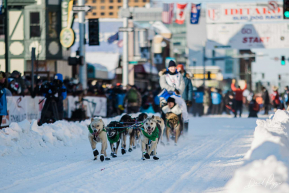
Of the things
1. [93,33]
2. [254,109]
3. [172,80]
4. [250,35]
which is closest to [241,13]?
[250,35]

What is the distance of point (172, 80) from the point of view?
1165 cm

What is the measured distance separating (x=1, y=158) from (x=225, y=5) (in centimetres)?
3048

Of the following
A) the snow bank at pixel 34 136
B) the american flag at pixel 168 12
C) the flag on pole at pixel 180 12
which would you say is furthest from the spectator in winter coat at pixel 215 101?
the snow bank at pixel 34 136

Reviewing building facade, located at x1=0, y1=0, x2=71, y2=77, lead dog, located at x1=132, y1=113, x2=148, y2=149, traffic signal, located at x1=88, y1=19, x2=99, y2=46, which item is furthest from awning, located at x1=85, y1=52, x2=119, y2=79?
lead dog, located at x1=132, y1=113, x2=148, y2=149

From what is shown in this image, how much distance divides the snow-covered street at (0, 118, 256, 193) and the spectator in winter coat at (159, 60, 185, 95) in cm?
146

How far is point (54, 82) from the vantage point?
14.9 m

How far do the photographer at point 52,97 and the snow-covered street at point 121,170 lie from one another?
4.17 m

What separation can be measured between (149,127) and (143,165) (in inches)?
29.4

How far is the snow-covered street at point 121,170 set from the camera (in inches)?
232

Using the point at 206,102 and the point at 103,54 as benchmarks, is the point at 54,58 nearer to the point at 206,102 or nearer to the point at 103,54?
the point at 206,102

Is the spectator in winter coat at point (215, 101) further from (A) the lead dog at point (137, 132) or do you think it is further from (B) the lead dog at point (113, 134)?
(B) the lead dog at point (113, 134)

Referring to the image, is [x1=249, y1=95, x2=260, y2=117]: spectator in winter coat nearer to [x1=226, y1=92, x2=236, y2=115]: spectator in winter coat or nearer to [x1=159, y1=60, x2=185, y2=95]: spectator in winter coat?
[x1=226, y1=92, x2=236, y2=115]: spectator in winter coat

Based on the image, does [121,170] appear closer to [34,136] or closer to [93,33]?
[34,136]

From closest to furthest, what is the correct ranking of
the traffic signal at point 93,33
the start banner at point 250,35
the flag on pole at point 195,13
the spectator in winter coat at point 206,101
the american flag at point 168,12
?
1. the traffic signal at point 93,33
2. the spectator in winter coat at point 206,101
3. the american flag at point 168,12
4. the flag on pole at point 195,13
5. the start banner at point 250,35
